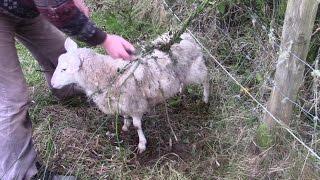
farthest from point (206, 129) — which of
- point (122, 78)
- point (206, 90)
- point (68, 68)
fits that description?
point (68, 68)

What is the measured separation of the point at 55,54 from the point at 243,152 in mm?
1740

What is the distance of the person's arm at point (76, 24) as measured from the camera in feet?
8.87

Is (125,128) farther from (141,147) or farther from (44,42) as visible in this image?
(44,42)

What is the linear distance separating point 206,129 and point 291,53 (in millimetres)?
1267

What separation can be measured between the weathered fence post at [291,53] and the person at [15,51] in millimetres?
955

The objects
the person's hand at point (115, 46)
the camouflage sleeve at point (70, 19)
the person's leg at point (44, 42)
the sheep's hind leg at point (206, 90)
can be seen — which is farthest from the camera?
the sheep's hind leg at point (206, 90)

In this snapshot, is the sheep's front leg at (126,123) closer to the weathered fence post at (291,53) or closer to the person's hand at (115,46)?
the person's hand at (115,46)

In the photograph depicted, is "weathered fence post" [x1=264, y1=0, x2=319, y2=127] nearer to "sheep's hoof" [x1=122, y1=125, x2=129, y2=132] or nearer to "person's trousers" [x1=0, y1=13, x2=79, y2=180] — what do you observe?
"sheep's hoof" [x1=122, y1=125, x2=129, y2=132]

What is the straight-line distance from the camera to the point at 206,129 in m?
3.94

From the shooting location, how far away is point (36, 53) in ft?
13.4

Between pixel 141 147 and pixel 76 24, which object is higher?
pixel 76 24

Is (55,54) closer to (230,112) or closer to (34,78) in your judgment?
(34,78)

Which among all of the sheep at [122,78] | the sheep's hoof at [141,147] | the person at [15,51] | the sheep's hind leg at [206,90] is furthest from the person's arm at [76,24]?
the sheep's hind leg at [206,90]

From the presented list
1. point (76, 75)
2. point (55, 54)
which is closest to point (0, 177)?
point (76, 75)
